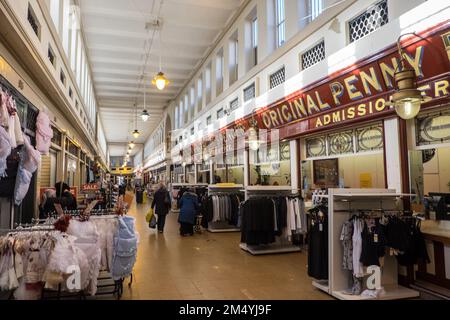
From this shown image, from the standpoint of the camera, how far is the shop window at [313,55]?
21.9ft

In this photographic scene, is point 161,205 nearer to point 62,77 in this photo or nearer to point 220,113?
point 62,77

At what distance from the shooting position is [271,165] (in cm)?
895

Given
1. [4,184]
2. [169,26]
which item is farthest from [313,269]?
[169,26]

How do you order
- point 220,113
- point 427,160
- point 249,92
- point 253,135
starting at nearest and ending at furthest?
point 427,160 < point 253,135 < point 249,92 < point 220,113

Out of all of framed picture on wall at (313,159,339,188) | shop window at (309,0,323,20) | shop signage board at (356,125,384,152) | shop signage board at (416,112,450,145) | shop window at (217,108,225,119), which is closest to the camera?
shop signage board at (416,112,450,145)

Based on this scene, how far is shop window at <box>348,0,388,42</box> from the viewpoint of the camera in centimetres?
520

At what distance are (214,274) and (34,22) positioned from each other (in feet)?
16.0

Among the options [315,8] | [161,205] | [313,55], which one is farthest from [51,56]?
[315,8]

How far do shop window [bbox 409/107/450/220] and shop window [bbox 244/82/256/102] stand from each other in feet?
17.7

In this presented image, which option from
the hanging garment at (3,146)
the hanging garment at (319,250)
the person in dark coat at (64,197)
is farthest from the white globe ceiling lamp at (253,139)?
the hanging garment at (3,146)

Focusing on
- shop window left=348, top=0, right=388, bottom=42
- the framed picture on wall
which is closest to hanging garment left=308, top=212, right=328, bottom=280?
the framed picture on wall

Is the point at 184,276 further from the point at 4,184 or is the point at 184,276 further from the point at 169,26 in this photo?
the point at 169,26

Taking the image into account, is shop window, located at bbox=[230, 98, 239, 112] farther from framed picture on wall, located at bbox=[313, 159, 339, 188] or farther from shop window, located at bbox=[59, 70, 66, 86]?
shop window, located at bbox=[59, 70, 66, 86]

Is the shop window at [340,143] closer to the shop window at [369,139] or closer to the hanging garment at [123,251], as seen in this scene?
the shop window at [369,139]
